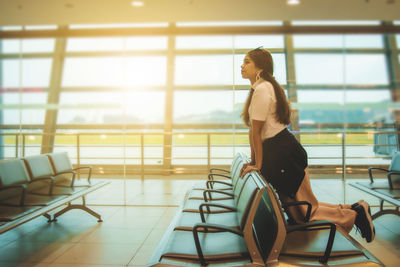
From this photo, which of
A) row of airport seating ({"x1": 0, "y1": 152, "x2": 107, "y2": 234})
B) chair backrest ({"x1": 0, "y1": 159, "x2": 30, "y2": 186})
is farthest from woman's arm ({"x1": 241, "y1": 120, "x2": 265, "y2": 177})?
chair backrest ({"x1": 0, "y1": 159, "x2": 30, "y2": 186})

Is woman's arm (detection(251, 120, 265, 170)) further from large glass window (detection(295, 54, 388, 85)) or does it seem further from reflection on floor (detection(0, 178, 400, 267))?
large glass window (detection(295, 54, 388, 85))

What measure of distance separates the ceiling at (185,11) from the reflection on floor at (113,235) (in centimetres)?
242

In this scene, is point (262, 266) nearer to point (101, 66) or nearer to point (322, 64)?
point (322, 64)

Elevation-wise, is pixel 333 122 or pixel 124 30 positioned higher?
pixel 124 30

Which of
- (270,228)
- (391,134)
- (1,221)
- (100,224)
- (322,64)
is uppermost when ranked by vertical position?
(322,64)

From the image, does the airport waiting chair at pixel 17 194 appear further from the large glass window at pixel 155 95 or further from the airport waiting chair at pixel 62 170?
the large glass window at pixel 155 95

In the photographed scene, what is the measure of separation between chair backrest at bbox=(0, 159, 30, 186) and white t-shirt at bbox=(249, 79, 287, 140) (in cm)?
255

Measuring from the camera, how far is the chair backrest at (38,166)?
332 cm

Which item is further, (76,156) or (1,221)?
(76,156)

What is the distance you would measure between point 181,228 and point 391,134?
418 centimetres

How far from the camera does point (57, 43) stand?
6309mm

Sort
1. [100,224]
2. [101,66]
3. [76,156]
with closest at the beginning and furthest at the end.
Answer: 1. [100,224]
2. [76,156]
3. [101,66]

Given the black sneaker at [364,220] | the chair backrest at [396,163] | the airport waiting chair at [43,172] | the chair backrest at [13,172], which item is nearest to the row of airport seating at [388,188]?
the chair backrest at [396,163]

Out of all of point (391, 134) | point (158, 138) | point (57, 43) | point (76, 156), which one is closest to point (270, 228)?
point (391, 134)
